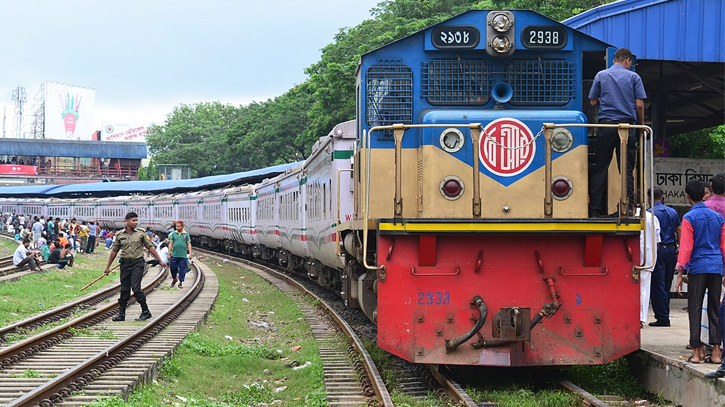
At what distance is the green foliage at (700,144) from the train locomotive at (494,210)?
13.9m

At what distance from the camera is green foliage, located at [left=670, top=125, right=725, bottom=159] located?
2075 centimetres

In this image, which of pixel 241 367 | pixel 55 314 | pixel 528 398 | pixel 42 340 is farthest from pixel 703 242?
pixel 55 314

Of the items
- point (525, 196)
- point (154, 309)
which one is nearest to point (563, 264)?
point (525, 196)

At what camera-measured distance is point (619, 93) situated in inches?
301

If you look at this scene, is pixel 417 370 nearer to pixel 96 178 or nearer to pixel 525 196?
pixel 525 196

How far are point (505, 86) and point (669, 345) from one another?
3.08m

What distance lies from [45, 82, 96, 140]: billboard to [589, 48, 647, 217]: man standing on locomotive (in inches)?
4621

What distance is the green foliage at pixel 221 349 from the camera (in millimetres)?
11219

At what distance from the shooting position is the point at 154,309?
1551cm

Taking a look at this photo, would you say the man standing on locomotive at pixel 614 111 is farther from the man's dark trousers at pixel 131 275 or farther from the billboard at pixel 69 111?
the billboard at pixel 69 111

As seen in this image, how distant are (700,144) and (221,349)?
1529 cm

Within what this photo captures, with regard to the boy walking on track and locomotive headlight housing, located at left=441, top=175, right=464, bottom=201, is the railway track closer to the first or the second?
locomotive headlight housing, located at left=441, top=175, right=464, bottom=201

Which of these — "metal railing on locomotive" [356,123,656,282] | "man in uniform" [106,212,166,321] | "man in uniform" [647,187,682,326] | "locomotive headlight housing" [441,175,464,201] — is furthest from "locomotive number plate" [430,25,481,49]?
"man in uniform" [106,212,166,321]

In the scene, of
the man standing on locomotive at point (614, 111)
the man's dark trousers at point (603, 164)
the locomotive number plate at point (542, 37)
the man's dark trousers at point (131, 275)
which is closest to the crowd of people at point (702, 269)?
the man's dark trousers at point (603, 164)
